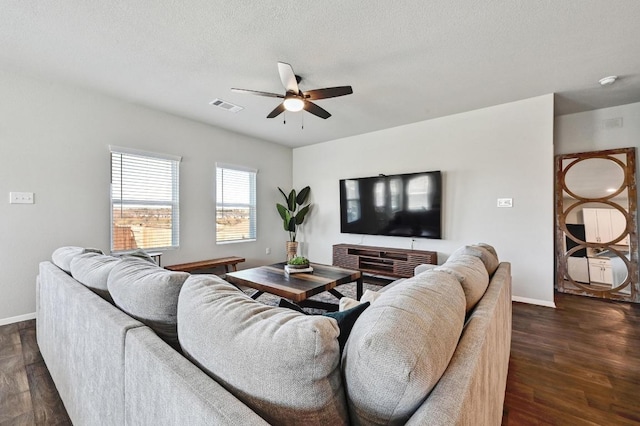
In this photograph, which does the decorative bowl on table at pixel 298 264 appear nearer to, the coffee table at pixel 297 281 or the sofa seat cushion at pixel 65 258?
the coffee table at pixel 297 281

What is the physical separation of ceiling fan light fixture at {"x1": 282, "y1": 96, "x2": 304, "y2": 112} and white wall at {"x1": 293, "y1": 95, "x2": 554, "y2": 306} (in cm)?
229

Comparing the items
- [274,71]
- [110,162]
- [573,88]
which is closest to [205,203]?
[110,162]

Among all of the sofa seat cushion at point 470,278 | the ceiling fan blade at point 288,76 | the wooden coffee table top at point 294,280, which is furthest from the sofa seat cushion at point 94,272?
the ceiling fan blade at point 288,76

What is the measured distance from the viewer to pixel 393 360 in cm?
59

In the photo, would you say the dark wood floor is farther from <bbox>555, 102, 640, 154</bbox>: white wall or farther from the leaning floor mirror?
<bbox>555, 102, 640, 154</bbox>: white wall

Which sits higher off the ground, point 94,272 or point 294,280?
point 94,272

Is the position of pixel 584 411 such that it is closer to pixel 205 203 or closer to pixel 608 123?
pixel 608 123

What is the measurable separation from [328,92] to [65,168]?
3020mm

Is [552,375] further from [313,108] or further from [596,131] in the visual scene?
[596,131]

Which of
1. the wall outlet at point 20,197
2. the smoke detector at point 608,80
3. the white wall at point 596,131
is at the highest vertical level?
the smoke detector at point 608,80

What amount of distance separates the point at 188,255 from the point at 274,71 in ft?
9.41

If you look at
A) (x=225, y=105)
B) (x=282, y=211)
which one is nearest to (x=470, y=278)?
(x=225, y=105)

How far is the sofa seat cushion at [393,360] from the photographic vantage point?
0.59 m

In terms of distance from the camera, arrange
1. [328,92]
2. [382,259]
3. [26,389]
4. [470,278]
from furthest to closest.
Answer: [382,259]
[328,92]
[26,389]
[470,278]
